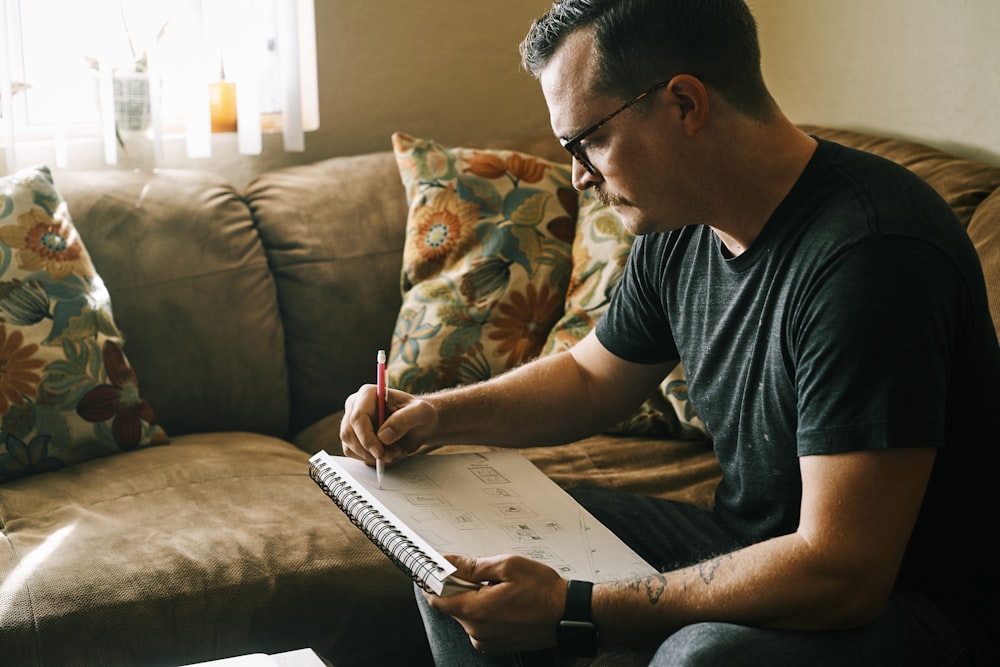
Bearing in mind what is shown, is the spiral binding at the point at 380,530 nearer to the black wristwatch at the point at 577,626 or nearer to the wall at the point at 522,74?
the black wristwatch at the point at 577,626

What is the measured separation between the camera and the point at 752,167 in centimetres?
122

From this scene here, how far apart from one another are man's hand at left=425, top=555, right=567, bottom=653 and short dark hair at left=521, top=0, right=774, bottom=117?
55cm

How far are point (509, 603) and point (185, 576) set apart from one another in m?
0.64

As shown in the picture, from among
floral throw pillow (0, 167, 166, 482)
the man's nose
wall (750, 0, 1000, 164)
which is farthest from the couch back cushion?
wall (750, 0, 1000, 164)

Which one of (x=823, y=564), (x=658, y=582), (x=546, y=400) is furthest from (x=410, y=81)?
(x=823, y=564)

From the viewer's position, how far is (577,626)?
112 centimetres

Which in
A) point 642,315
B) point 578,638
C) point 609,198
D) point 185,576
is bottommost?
point 185,576

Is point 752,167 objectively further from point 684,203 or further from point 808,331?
point 808,331

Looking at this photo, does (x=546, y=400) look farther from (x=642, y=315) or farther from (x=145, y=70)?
(x=145, y=70)

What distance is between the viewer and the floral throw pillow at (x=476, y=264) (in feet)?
7.02

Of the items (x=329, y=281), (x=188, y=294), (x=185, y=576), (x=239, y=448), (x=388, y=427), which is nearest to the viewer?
(x=388, y=427)

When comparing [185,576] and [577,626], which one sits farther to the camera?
[185,576]

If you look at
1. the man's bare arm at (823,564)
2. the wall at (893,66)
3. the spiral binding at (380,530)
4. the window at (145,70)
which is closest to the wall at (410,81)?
the window at (145,70)

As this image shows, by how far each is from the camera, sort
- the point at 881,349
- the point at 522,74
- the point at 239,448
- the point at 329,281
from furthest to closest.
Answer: the point at 522,74, the point at 329,281, the point at 239,448, the point at 881,349
